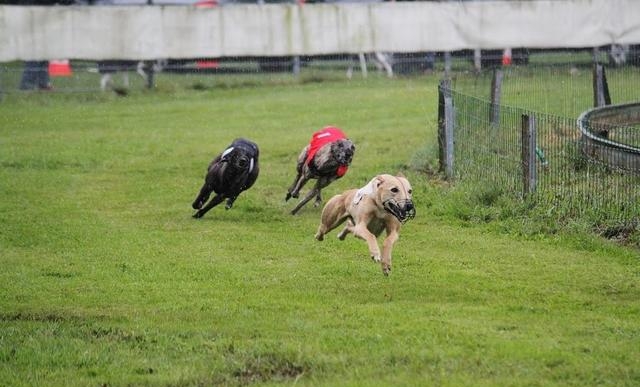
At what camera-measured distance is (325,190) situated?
15391mm

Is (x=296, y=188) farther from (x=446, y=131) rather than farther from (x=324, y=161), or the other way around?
(x=446, y=131)

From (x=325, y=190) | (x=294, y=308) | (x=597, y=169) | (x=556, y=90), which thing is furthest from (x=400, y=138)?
(x=294, y=308)

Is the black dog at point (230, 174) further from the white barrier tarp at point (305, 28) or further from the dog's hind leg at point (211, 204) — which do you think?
the white barrier tarp at point (305, 28)

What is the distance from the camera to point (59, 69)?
1031 inches

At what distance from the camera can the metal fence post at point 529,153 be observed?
40.7ft

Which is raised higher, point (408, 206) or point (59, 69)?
point (59, 69)

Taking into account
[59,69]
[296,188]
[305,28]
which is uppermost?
[305,28]

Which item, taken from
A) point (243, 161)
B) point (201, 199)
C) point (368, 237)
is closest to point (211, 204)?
point (201, 199)

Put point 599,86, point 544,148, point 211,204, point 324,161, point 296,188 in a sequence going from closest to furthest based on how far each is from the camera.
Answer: point 544,148
point 211,204
point 324,161
point 296,188
point 599,86

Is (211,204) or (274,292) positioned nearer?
(274,292)

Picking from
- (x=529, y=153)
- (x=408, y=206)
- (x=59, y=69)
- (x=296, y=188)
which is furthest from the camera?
(x=59, y=69)

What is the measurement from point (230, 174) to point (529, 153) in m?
3.28

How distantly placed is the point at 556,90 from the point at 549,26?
7.80 metres

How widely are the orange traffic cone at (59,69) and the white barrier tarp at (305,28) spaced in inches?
70.9
